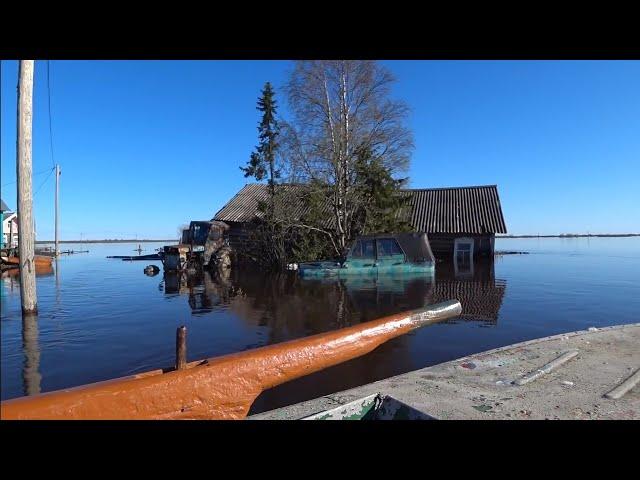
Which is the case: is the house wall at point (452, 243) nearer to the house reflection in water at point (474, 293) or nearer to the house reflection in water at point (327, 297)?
the house reflection in water at point (474, 293)

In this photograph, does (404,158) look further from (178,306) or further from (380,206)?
(178,306)

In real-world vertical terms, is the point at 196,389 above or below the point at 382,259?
below

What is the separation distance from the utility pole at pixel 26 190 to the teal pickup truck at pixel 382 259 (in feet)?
29.3

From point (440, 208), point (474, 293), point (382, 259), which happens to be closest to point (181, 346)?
point (474, 293)

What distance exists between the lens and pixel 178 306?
10.2 metres

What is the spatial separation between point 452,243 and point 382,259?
12722 millimetres

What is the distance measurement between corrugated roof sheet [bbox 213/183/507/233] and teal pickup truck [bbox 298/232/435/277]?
6.99 m

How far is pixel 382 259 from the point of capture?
15.3 m

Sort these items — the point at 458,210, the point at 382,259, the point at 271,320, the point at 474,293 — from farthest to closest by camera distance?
the point at 458,210 → the point at 382,259 → the point at 474,293 → the point at 271,320

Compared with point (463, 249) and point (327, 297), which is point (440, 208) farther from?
point (327, 297)

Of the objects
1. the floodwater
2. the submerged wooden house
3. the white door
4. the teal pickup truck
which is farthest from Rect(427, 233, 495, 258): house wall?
the teal pickup truck

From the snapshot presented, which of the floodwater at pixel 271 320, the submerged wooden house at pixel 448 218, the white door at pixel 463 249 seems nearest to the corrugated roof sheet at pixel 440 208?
the submerged wooden house at pixel 448 218

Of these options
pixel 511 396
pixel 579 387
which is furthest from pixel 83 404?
pixel 579 387
